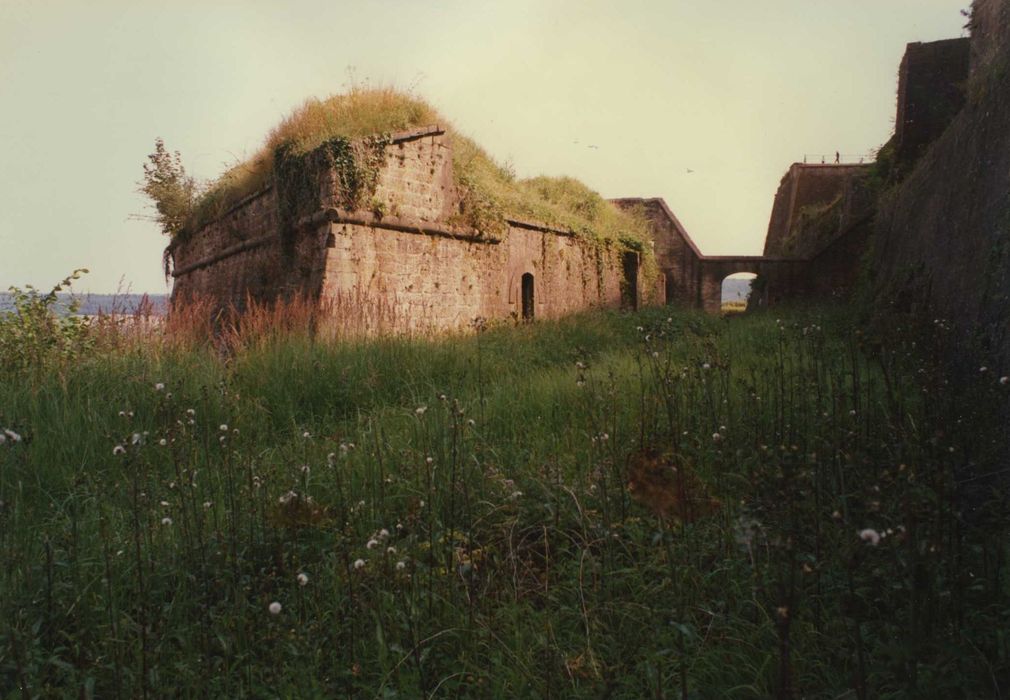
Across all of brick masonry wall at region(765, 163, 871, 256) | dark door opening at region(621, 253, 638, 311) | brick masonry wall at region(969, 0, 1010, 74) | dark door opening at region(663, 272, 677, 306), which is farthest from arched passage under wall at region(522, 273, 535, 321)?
brick masonry wall at region(765, 163, 871, 256)

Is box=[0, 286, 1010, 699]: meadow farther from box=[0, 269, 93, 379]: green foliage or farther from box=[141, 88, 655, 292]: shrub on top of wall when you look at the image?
box=[141, 88, 655, 292]: shrub on top of wall

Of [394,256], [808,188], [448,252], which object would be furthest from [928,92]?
[808,188]

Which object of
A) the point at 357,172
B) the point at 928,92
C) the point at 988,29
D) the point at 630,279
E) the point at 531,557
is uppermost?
the point at 928,92

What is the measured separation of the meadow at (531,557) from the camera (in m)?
2.15

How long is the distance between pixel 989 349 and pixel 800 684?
11.8 feet

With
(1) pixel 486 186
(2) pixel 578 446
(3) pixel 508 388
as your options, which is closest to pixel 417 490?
(2) pixel 578 446

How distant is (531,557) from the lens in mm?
3160

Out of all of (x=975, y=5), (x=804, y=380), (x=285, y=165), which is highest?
(x=975, y=5)

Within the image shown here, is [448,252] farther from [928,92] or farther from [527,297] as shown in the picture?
[928,92]

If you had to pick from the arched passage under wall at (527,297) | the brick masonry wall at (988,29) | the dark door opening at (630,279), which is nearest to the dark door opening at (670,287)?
the dark door opening at (630,279)

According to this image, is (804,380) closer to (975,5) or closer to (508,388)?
(508,388)

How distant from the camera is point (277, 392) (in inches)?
248

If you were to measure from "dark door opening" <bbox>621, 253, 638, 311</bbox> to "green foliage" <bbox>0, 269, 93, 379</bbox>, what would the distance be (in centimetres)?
1456

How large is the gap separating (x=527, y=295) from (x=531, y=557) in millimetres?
12352
